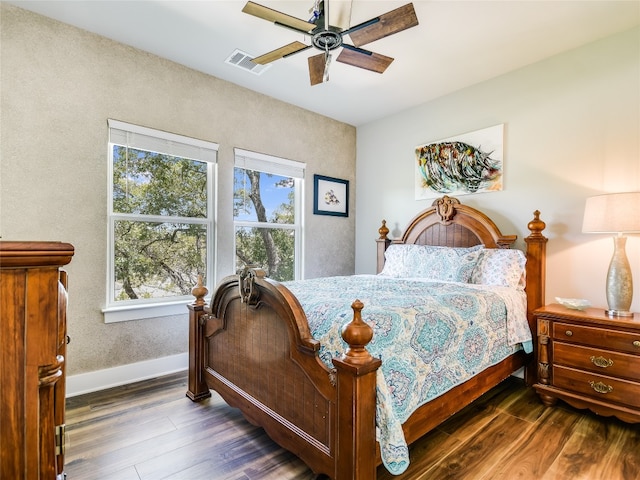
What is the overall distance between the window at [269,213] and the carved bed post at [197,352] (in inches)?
39.9

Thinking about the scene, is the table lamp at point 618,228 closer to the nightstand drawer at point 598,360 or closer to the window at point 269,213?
the nightstand drawer at point 598,360

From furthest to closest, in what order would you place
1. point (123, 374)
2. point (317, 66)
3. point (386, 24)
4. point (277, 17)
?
point (123, 374)
point (317, 66)
point (386, 24)
point (277, 17)

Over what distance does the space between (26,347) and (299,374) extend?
3.87ft

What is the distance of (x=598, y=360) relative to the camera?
7.14ft

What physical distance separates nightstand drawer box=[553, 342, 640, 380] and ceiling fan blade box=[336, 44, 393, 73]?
2390 millimetres

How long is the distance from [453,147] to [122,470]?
3.73 meters

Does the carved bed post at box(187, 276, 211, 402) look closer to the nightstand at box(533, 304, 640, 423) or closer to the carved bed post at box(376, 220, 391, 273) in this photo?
the carved bed post at box(376, 220, 391, 273)

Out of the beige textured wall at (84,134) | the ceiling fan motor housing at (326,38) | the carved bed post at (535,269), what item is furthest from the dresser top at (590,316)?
the beige textured wall at (84,134)

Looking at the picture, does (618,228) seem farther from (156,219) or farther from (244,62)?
(156,219)

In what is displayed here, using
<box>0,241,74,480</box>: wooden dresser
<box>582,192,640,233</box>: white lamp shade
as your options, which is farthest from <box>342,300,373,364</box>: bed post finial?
<box>582,192,640,233</box>: white lamp shade

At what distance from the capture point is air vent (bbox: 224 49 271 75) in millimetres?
2824

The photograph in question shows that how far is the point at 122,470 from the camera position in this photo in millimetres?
1680

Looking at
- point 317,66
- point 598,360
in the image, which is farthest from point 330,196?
point 598,360

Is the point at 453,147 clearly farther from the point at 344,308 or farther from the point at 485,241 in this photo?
the point at 344,308
